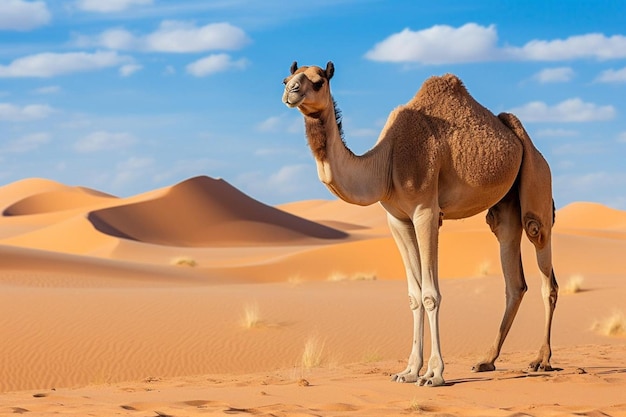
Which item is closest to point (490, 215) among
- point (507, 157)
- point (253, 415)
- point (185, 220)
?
point (507, 157)

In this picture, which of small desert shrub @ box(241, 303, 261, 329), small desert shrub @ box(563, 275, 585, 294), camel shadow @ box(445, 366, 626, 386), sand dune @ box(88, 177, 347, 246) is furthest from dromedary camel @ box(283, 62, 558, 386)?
sand dune @ box(88, 177, 347, 246)

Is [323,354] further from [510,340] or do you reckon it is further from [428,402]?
[428,402]

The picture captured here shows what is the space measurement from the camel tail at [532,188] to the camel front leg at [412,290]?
1467 mm

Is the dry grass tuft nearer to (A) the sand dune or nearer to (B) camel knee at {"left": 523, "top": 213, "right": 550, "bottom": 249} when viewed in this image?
(B) camel knee at {"left": 523, "top": 213, "right": 550, "bottom": 249}

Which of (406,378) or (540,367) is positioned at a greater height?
(540,367)

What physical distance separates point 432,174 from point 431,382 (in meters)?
2.02

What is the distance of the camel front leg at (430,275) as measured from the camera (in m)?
9.35

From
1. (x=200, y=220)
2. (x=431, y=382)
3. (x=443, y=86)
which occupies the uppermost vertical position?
(x=200, y=220)

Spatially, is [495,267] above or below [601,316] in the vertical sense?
above

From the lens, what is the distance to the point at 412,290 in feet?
32.0

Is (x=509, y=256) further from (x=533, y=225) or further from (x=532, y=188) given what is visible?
(x=532, y=188)

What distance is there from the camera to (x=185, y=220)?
60.7 meters

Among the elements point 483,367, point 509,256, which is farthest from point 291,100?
point 483,367

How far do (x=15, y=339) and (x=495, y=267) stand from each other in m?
20.2
